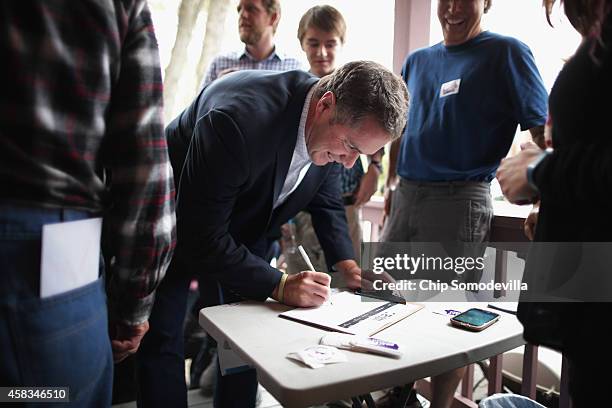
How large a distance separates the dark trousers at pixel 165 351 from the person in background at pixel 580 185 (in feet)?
3.48

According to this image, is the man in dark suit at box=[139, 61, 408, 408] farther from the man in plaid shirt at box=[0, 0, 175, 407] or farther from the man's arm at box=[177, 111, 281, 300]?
the man in plaid shirt at box=[0, 0, 175, 407]

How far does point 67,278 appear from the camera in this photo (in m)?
0.69

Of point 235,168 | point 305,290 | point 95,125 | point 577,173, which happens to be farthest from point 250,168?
point 577,173

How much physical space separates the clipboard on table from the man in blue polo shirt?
2.11ft

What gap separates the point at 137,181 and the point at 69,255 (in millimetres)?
178

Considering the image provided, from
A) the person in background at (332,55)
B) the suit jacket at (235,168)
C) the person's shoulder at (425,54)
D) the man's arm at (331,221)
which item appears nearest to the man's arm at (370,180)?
the person in background at (332,55)

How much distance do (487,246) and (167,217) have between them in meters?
1.44

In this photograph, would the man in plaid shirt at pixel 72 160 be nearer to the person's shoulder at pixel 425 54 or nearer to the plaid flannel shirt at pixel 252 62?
the person's shoulder at pixel 425 54

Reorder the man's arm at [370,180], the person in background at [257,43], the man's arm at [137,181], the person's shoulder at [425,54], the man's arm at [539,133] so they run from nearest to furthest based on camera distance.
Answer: the man's arm at [137,181]
the man's arm at [539,133]
the person's shoulder at [425,54]
the man's arm at [370,180]
the person in background at [257,43]

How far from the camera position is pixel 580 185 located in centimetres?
67

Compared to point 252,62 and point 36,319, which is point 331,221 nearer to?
point 36,319

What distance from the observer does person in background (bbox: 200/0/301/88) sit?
2629mm

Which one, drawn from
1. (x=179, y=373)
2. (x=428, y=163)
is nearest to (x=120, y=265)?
(x=179, y=373)

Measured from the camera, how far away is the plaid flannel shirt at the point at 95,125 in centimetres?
63
